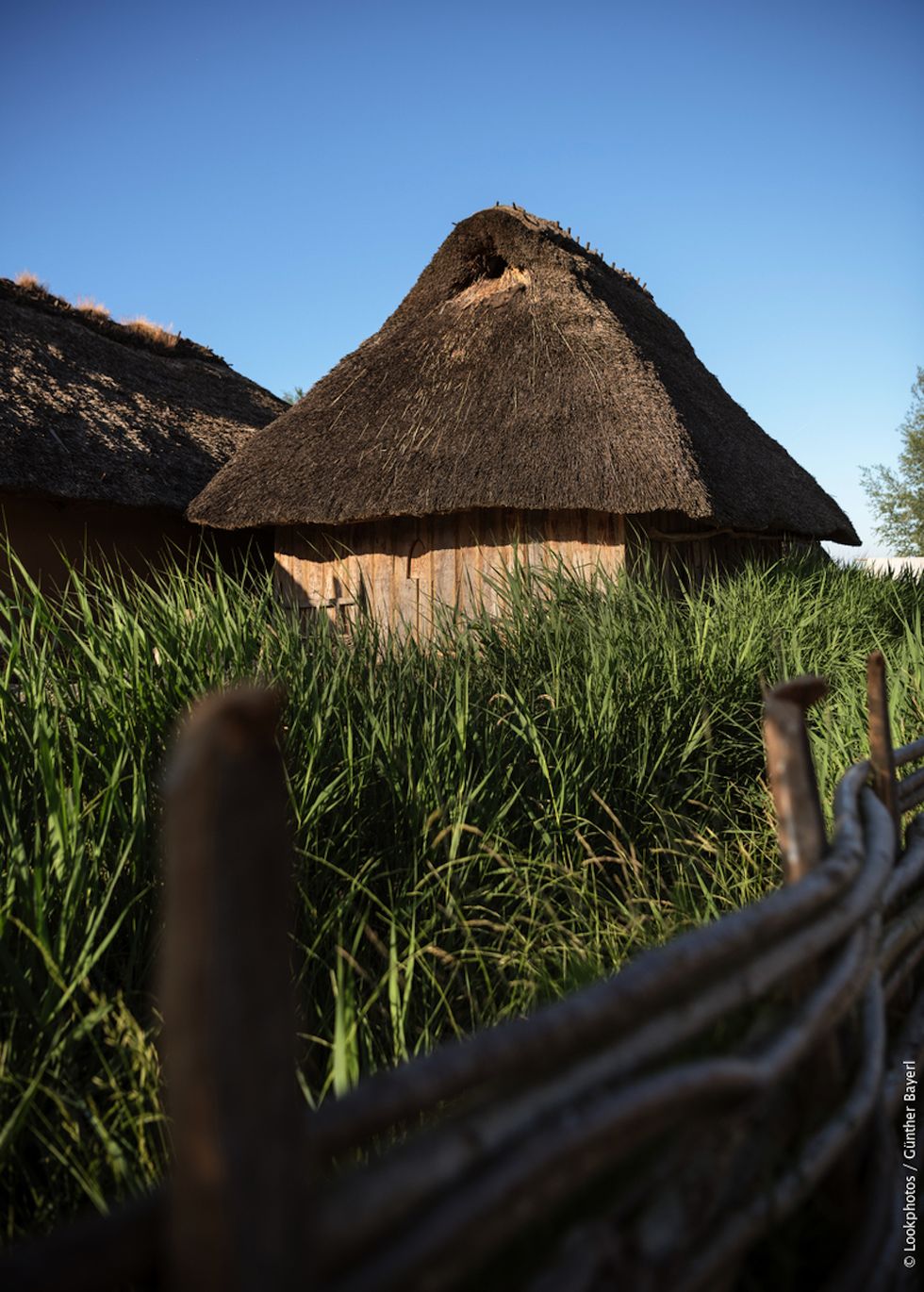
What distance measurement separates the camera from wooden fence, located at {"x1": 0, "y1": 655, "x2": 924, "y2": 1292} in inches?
25.0

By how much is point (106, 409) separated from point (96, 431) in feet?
2.03

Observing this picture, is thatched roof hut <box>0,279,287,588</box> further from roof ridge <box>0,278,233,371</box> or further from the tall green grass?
the tall green grass

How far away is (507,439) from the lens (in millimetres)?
6730

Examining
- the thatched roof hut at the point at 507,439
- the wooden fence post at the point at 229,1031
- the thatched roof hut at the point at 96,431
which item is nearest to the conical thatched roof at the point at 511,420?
the thatched roof hut at the point at 507,439

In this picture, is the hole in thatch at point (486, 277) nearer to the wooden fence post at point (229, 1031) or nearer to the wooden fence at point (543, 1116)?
the wooden fence at point (543, 1116)

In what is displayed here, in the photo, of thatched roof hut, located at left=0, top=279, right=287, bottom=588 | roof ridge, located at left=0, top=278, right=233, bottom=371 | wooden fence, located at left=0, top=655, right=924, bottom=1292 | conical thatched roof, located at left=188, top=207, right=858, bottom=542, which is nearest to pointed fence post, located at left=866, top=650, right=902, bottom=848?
wooden fence, located at left=0, top=655, right=924, bottom=1292

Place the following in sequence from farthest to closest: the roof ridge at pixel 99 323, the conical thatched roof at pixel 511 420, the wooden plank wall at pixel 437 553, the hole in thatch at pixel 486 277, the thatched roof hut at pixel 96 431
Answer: the roof ridge at pixel 99 323 < the hole in thatch at pixel 486 277 < the thatched roof hut at pixel 96 431 < the wooden plank wall at pixel 437 553 < the conical thatched roof at pixel 511 420

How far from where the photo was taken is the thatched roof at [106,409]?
7887mm

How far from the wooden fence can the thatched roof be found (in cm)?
744

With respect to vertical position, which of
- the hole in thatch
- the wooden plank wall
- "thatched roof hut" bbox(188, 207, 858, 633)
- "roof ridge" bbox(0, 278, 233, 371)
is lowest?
the wooden plank wall

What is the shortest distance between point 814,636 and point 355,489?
3.49 m

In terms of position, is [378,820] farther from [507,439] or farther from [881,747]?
[507,439]

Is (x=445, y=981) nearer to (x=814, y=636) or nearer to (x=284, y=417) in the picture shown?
(x=814, y=636)

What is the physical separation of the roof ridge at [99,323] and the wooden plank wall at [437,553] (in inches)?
→ 191
